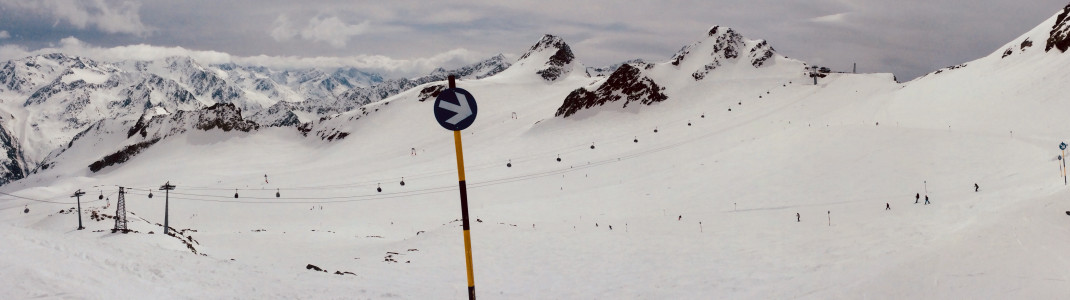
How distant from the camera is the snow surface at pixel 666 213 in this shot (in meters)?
15.8

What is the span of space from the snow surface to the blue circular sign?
23.9 ft

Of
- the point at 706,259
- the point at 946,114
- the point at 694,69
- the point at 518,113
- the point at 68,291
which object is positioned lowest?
the point at 706,259

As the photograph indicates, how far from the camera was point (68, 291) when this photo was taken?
10.4 meters

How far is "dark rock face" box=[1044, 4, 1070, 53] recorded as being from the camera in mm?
69688

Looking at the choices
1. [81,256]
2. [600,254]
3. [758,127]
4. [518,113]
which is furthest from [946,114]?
[518,113]

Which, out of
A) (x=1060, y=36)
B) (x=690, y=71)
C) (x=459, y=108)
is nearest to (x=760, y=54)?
(x=690, y=71)

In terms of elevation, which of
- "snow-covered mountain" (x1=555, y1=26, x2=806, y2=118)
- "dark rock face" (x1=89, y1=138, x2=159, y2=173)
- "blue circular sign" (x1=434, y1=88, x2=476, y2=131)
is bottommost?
"blue circular sign" (x1=434, y1=88, x2=476, y2=131)

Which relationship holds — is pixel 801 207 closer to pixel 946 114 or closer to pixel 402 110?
pixel 946 114

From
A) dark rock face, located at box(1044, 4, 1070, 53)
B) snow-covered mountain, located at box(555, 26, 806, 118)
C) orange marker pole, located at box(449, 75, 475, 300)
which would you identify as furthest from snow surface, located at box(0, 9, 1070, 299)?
snow-covered mountain, located at box(555, 26, 806, 118)

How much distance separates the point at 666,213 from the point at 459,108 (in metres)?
37.0

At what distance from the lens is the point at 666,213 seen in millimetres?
44969

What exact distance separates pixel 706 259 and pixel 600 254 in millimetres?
5610

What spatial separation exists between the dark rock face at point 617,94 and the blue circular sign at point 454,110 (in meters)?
107

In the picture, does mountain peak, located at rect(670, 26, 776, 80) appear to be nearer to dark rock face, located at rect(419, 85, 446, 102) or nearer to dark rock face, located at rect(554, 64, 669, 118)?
dark rock face, located at rect(554, 64, 669, 118)
